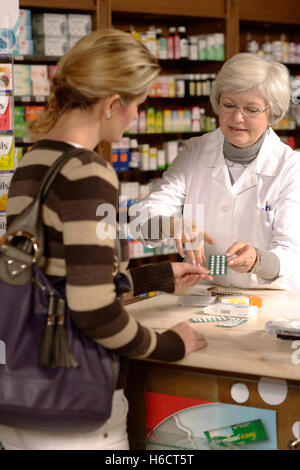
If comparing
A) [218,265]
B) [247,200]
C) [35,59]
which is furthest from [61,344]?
[35,59]

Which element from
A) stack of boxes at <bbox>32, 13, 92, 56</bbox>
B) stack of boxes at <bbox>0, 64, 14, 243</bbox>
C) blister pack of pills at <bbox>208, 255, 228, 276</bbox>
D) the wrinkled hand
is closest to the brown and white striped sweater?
blister pack of pills at <bbox>208, 255, 228, 276</bbox>

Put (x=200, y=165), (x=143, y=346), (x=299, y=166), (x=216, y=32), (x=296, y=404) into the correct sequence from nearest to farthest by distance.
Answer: (x=143, y=346) → (x=296, y=404) → (x=299, y=166) → (x=200, y=165) → (x=216, y=32)

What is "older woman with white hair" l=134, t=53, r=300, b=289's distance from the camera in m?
2.77

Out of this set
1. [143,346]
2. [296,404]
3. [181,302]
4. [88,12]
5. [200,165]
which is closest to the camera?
[143,346]

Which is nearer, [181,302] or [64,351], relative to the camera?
[64,351]

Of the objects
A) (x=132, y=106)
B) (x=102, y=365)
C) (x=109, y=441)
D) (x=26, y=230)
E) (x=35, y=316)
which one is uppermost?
(x=132, y=106)

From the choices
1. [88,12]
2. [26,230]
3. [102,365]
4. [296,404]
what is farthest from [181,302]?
[88,12]

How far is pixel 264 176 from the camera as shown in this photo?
2902 millimetres

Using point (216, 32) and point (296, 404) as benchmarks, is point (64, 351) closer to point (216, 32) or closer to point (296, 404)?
point (296, 404)

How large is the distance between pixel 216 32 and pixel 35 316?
578 centimetres

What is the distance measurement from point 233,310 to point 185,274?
23 cm

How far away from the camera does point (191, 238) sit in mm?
2521

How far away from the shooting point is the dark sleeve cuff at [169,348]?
1.71 m

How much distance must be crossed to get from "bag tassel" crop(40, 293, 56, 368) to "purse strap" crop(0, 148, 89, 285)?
0.08m
